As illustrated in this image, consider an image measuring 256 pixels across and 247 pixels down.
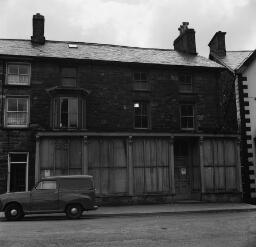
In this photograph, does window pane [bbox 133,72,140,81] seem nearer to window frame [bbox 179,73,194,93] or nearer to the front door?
window frame [bbox 179,73,194,93]

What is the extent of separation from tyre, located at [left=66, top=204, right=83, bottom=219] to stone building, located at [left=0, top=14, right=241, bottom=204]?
4.71 m

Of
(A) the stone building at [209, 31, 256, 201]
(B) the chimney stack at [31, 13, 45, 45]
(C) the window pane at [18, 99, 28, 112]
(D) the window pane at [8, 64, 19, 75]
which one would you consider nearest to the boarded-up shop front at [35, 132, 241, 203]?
(A) the stone building at [209, 31, 256, 201]

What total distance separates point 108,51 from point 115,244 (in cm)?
1857

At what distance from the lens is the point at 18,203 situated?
16.5m

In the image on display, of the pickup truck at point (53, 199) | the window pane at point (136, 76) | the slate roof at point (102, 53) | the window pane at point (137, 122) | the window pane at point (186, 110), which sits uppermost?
the slate roof at point (102, 53)

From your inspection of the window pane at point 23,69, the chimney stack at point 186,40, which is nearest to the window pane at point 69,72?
the window pane at point 23,69

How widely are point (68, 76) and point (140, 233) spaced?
47.6 feet

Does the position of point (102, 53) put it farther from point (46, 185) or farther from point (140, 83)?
point (46, 185)

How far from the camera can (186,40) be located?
96.9 feet

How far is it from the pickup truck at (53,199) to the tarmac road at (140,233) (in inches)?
81.1

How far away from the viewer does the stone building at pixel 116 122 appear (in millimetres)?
21969

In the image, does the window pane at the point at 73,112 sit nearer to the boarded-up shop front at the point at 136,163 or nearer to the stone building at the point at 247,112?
the boarded-up shop front at the point at 136,163

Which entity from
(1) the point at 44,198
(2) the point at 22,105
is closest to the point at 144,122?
(2) the point at 22,105

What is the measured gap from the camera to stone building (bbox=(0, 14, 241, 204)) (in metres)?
22.0
